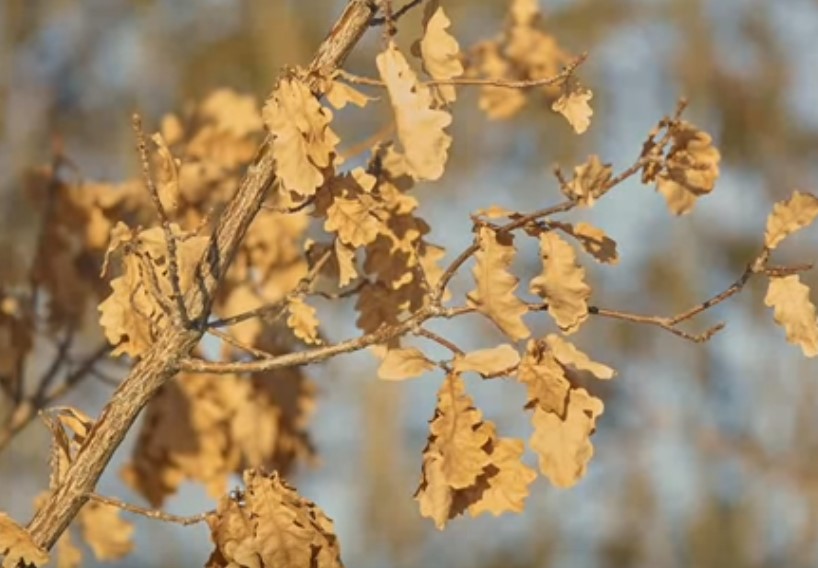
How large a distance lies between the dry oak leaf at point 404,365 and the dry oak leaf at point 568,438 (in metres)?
0.09

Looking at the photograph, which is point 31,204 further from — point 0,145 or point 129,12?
point 129,12

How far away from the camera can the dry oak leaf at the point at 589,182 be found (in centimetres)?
117

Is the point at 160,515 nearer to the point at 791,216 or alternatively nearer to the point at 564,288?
the point at 564,288

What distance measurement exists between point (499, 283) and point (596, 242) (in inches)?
4.5

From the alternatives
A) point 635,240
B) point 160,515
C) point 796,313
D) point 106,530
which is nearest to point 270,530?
point 160,515

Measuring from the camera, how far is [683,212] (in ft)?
4.40

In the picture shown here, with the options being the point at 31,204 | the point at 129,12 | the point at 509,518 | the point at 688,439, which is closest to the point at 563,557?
the point at 509,518

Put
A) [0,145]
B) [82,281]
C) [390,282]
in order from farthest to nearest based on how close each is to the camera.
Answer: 1. [0,145]
2. [82,281]
3. [390,282]

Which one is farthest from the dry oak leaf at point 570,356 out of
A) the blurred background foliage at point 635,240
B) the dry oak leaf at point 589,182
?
the blurred background foliage at point 635,240

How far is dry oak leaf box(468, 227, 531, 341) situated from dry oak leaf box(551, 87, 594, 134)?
4.7 inches

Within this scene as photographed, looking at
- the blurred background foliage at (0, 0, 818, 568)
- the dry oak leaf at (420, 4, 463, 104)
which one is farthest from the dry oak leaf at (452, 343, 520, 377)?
the blurred background foliage at (0, 0, 818, 568)

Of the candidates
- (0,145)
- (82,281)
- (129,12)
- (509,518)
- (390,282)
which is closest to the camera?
(390,282)

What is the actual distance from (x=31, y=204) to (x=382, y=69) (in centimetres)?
92

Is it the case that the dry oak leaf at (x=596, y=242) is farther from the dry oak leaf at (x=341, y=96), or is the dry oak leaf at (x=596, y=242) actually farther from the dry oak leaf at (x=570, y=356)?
the dry oak leaf at (x=341, y=96)
